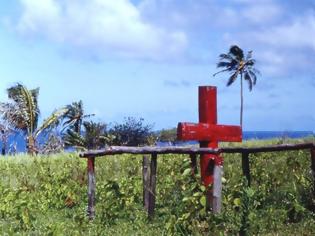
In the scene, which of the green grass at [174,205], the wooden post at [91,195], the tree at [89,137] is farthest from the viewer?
the tree at [89,137]

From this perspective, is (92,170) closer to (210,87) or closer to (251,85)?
(210,87)

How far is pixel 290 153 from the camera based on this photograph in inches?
749

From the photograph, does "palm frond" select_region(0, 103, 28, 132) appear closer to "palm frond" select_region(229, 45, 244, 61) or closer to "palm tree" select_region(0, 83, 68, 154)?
"palm tree" select_region(0, 83, 68, 154)

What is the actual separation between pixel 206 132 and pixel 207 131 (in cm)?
3

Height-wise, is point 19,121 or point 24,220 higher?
point 19,121

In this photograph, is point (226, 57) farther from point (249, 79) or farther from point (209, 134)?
point (209, 134)

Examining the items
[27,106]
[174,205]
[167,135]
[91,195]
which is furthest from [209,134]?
[167,135]

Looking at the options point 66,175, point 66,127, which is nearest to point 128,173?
point 66,175

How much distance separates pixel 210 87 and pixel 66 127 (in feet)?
116

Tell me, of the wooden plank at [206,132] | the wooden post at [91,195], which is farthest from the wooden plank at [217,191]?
the wooden post at [91,195]

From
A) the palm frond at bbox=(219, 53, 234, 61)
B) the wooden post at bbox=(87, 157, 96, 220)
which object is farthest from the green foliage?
the wooden post at bbox=(87, 157, 96, 220)

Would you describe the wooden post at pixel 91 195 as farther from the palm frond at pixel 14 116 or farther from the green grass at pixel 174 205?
the palm frond at pixel 14 116

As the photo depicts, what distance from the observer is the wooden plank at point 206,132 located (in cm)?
932

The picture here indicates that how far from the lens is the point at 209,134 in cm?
969
